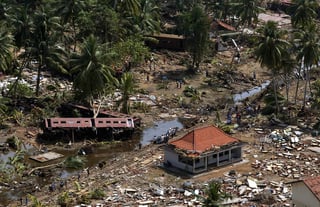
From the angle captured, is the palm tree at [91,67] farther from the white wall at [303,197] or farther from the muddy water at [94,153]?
the white wall at [303,197]

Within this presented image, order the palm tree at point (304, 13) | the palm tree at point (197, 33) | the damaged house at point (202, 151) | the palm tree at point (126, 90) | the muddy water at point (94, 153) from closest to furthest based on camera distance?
1. the muddy water at point (94, 153)
2. the damaged house at point (202, 151)
3. the palm tree at point (126, 90)
4. the palm tree at point (197, 33)
5. the palm tree at point (304, 13)

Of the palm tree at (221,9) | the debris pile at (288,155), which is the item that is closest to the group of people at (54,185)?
the debris pile at (288,155)

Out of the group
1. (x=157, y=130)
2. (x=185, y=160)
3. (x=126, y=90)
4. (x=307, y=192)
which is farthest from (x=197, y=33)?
(x=307, y=192)

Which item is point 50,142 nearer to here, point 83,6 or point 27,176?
point 27,176

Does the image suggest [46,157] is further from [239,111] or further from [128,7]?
[128,7]

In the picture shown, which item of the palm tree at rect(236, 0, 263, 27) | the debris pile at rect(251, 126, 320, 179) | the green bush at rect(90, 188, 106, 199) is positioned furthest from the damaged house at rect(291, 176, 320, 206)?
the palm tree at rect(236, 0, 263, 27)

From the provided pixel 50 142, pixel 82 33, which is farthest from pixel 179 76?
pixel 50 142
